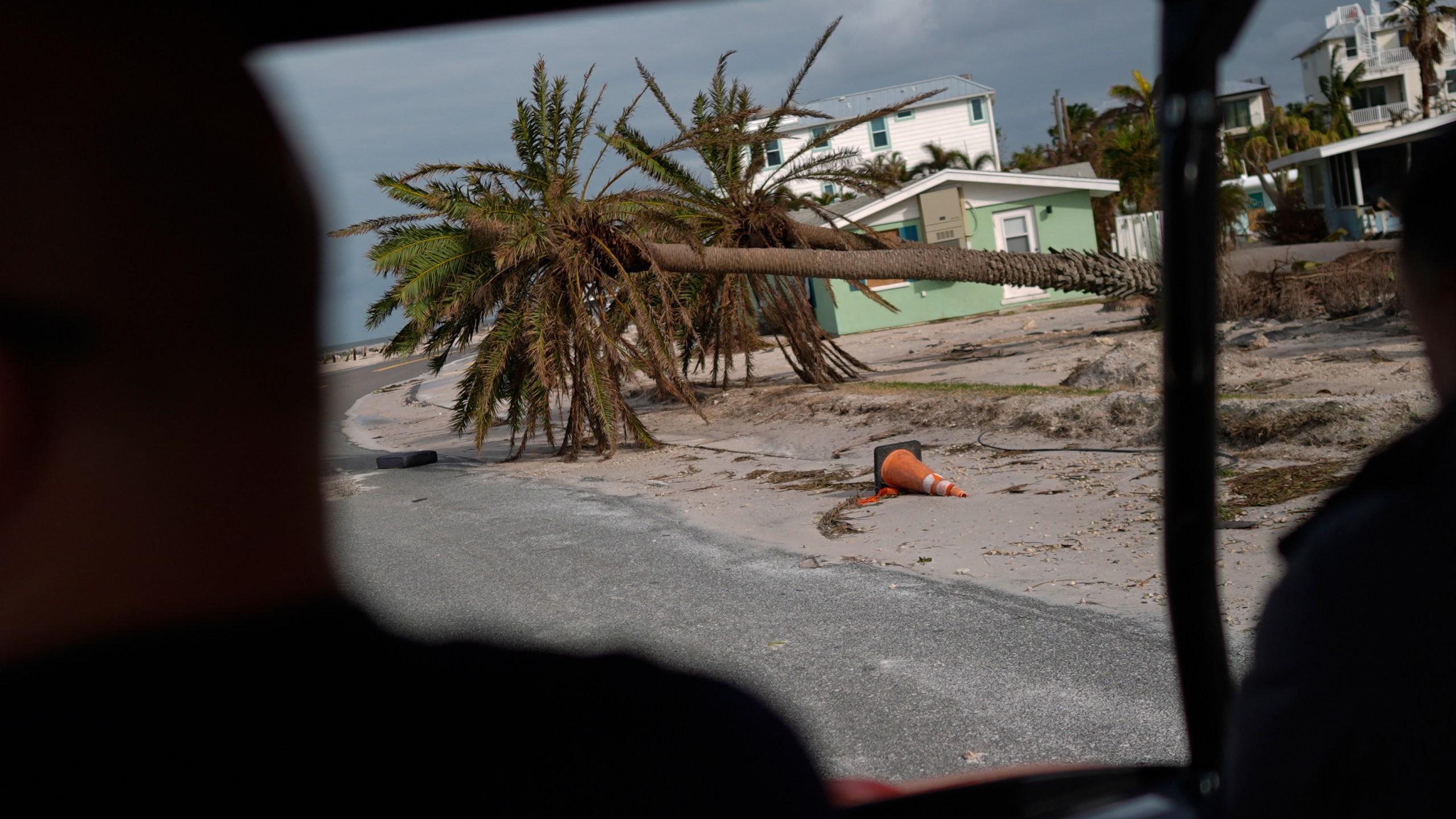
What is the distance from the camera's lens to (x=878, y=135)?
151ft

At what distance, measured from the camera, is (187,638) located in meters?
0.72

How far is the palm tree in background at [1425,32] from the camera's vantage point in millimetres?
2688

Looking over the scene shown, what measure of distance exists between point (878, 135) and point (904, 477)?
39.8 m

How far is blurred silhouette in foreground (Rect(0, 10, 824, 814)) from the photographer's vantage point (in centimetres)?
69

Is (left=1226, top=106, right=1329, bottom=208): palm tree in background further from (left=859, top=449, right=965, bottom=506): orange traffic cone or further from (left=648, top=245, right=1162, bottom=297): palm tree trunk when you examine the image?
(left=859, top=449, right=965, bottom=506): orange traffic cone

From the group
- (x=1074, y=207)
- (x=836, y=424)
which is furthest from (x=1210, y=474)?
(x=1074, y=207)

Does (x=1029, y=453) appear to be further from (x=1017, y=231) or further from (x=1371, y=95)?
(x=1017, y=231)

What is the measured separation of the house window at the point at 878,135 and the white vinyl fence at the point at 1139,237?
19.2 m

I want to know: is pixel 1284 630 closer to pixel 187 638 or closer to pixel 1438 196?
pixel 1438 196

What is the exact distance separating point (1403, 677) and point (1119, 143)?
3495 centimetres

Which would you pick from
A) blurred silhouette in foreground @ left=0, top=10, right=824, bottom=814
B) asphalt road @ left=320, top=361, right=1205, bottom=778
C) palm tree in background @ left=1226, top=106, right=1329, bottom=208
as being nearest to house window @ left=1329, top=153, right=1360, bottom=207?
blurred silhouette in foreground @ left=0, top=10, right=824, bottom=814

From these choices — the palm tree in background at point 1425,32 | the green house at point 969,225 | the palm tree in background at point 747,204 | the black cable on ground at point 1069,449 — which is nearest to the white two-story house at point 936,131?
the green house at point 969,225

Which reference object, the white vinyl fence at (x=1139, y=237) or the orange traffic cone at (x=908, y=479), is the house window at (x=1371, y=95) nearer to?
the white vinyl fence at (x=1139, y=237)

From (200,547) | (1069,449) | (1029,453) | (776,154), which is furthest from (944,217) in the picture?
(200,547)
